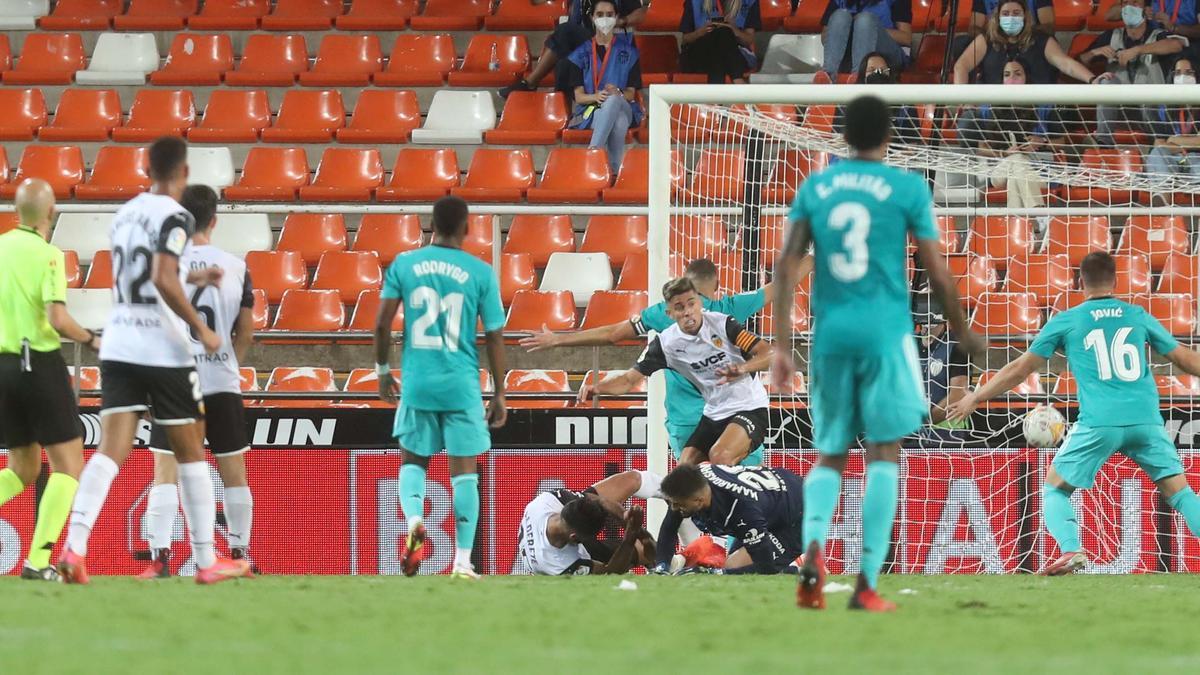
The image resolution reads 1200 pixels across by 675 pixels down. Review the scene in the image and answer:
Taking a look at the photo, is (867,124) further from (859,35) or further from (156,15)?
(156,15)

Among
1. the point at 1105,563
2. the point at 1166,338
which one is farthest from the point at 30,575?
the point at 1105,563

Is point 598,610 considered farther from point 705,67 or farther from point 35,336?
point 705,67

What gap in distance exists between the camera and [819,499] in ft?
19.1

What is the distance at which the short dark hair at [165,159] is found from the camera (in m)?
6.87

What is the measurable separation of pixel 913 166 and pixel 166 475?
5.60 m

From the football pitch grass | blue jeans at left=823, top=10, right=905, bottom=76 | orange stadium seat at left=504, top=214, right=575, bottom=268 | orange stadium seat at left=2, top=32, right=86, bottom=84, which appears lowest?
the football pitch grass

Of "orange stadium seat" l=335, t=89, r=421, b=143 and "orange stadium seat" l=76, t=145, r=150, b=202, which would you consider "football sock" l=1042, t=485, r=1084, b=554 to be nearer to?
"orange stadium seat" l=335, t=89, r=421, b=143

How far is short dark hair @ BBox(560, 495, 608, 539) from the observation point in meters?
9.16

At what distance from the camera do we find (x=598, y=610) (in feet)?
19.2

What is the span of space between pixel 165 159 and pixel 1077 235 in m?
7.98

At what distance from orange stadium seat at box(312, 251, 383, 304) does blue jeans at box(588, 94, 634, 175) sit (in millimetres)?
2807

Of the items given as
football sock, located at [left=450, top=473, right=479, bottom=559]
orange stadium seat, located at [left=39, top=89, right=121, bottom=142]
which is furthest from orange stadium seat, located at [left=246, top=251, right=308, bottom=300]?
football sock, located at [left=450, top=473, right=479, bottom=559]

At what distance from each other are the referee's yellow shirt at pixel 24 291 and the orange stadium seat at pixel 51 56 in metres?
10.1

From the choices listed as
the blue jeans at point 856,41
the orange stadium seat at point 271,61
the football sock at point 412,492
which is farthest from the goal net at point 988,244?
the orange stadium seat at point 271,61
